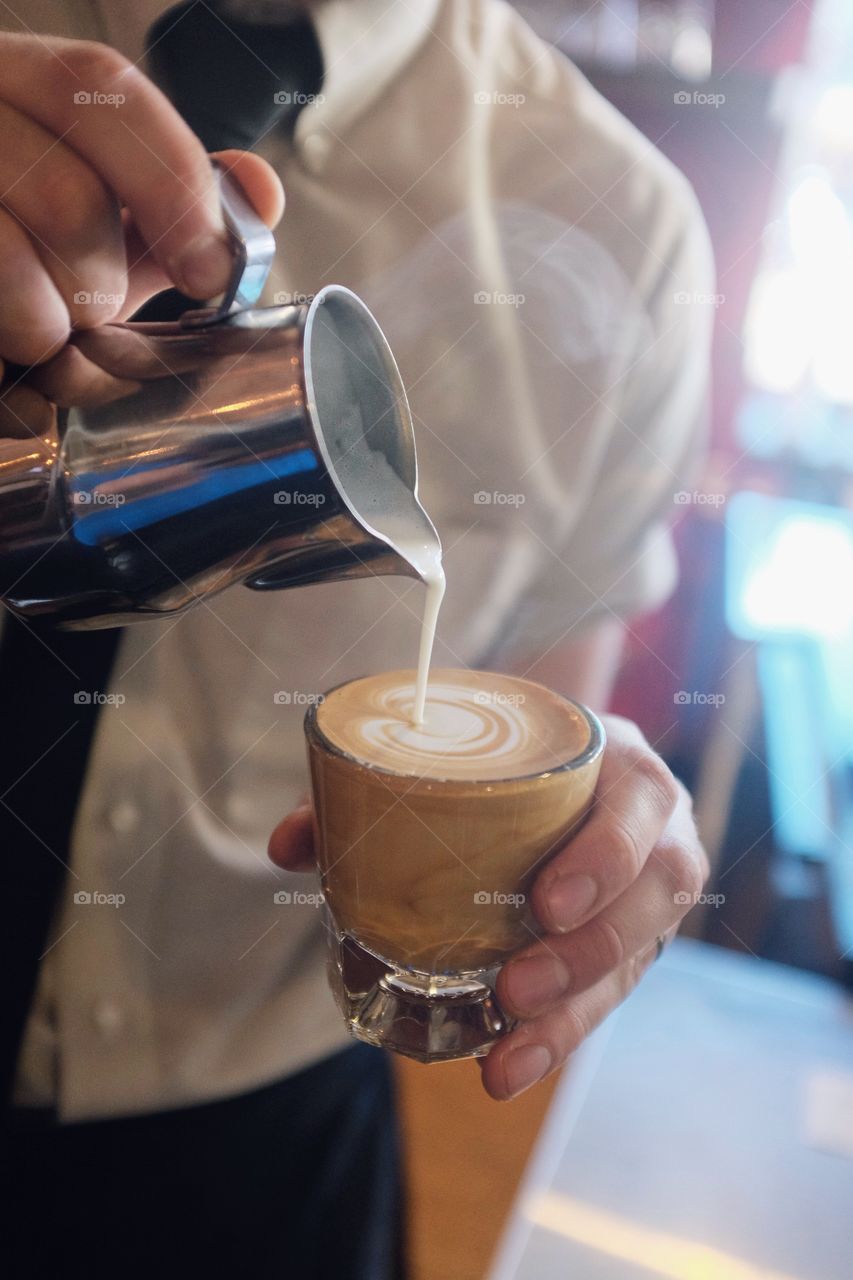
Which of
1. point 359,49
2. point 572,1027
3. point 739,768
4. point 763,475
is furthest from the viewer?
point 763,475

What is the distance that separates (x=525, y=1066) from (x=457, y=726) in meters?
0.15

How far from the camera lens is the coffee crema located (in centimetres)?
43

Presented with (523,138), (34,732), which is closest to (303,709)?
(34,732)

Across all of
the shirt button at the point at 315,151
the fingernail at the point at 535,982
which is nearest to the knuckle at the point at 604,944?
the fingernail at the point at 535,982

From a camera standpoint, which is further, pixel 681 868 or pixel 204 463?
pixel 681 868

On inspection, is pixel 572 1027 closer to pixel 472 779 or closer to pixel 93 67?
pixel 472 779

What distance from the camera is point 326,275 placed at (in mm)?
668

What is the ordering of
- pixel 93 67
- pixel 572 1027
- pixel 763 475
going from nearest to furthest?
pixel 93 67 → pixel 572 1027 → pixel 763 475

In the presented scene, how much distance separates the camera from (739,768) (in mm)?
1555

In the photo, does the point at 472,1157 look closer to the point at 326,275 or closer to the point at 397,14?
the point at 326,275

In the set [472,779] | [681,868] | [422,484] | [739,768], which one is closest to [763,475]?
[739,768]

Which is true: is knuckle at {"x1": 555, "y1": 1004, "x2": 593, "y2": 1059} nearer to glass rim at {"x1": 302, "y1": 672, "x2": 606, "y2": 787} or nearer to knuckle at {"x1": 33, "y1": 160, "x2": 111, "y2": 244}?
glass rim at {"x1": 302, "y1": 672, "x2": 606, "y2": 787}

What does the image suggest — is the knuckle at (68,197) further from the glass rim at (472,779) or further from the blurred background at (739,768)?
the blurred background at (739,768)

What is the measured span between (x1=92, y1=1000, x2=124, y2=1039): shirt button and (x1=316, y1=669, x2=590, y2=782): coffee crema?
338 millimetres
